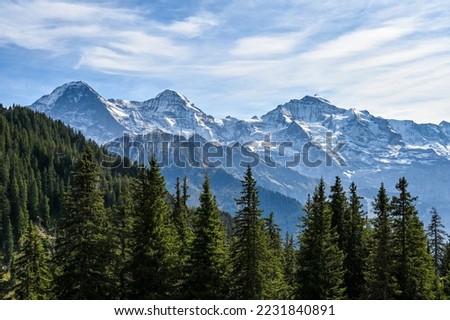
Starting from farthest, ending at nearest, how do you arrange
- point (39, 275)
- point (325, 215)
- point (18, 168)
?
point (18, 168)
point (39, 275)
point (325, 215)

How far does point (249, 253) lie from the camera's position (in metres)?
43.6

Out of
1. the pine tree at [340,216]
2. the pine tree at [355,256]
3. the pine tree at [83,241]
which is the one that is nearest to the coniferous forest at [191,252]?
the pine tree at [83,241]

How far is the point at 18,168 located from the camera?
189 m

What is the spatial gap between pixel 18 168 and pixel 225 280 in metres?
165

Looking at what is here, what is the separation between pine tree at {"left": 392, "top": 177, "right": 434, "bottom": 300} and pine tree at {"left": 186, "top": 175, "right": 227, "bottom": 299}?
1634cm

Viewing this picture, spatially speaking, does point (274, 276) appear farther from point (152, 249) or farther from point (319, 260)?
point (152, 249)

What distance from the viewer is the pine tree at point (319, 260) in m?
44.8

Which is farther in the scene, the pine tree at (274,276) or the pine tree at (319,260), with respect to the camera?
the pine tree at (274,276)

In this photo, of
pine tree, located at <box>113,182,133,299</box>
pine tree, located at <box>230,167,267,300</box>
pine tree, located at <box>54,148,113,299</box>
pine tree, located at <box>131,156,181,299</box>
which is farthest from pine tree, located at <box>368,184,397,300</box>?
pine tree, located at <box>54,148,113,299</box>

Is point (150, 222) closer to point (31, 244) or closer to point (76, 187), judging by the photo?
point (76, 187)

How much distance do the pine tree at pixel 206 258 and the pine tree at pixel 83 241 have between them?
7246mm

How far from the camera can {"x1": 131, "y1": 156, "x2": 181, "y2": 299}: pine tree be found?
41344 millimetres

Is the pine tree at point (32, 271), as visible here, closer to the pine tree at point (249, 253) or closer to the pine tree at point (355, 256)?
the pine tree at point (249, 253)
